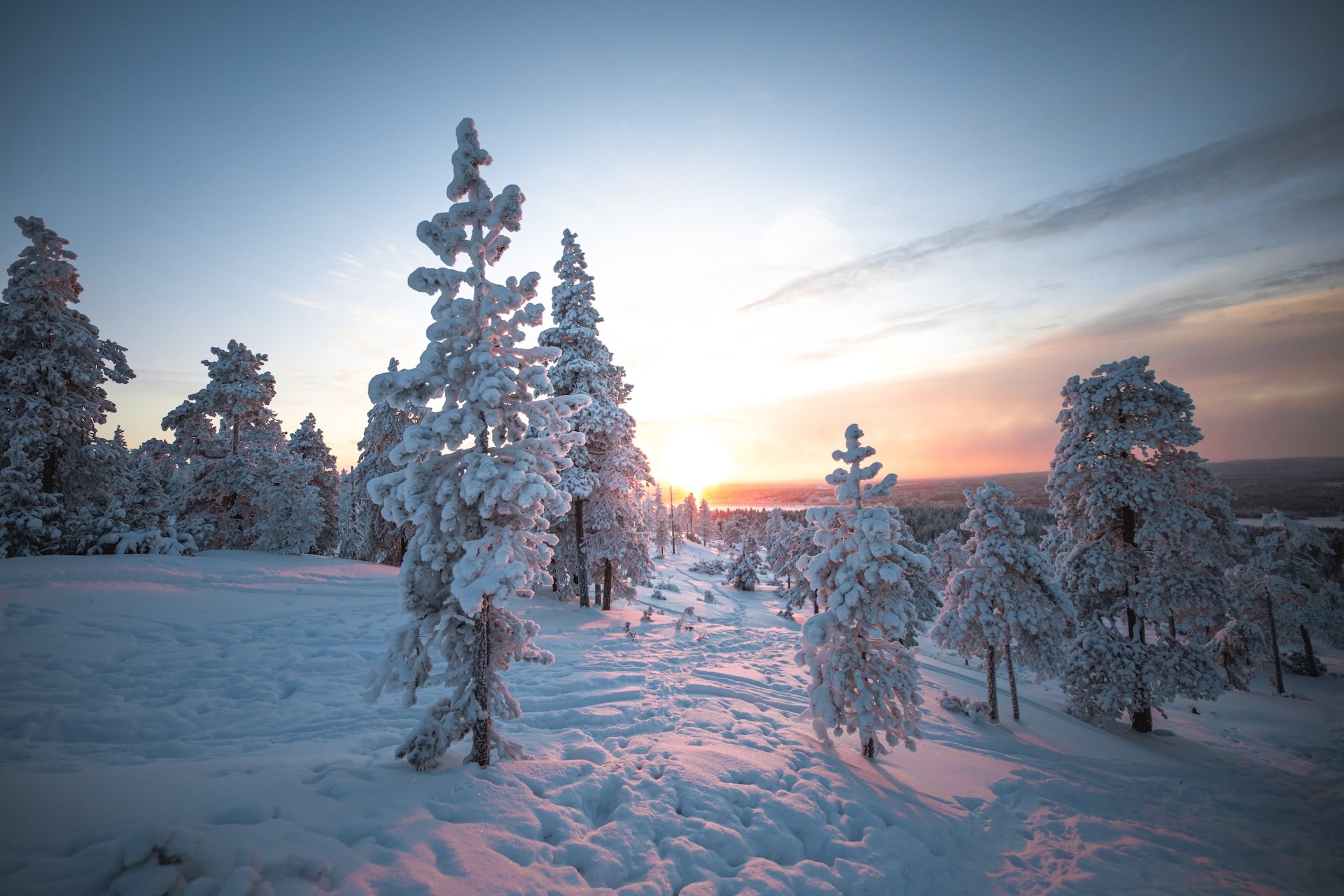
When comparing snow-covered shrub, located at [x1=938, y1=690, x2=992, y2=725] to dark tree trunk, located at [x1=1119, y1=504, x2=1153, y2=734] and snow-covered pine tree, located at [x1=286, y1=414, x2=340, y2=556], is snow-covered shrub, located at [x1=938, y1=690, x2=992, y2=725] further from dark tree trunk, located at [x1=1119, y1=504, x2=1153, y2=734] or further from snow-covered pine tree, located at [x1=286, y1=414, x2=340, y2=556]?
snow-covered pine tree, located at [x1=286, y1=414, x2=340, y2=556]

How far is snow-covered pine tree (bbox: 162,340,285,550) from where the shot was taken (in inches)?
1003

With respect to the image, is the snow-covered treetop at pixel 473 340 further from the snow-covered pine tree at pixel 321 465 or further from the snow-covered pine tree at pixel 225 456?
the snow-covered pine tree at pixel 321 465

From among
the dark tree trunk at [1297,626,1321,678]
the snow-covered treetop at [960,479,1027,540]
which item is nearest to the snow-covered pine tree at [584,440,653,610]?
the snow-covered treetop at [960,479,1027,540]

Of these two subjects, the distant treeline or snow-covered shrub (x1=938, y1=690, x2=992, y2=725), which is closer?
snow-covered shrub (x1=938, y1=690, x2=992, y2=725)

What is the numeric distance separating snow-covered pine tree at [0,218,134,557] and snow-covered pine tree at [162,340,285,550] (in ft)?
23.9

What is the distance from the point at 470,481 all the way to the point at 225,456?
96.0ft

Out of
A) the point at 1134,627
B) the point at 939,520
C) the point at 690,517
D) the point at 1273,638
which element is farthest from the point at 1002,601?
the point at 690,517

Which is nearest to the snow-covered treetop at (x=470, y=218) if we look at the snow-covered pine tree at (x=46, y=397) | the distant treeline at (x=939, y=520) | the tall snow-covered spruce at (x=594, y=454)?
the tall snow-covered spruce at (x=594, y=454)

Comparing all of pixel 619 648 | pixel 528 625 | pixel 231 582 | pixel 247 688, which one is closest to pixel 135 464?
pixel 231 582

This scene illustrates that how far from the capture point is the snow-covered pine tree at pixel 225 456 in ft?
83.6

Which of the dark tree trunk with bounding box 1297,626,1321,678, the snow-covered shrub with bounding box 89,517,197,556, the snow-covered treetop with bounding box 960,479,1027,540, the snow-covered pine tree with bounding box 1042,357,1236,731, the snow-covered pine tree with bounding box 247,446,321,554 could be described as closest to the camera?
the snow-covered pine tree with bounding box 1042,357,1236,731

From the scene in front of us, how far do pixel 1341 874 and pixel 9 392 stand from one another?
36.2m

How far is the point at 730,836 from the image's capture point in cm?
648

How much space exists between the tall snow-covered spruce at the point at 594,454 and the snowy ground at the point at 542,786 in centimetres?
665
